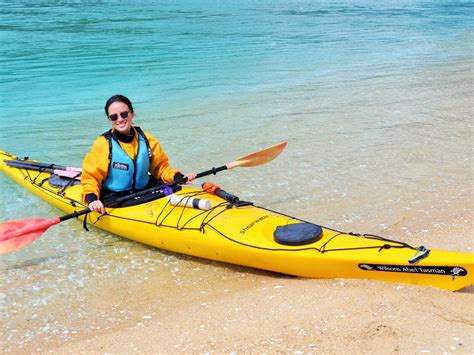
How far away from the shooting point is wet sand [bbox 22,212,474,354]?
3.01 m

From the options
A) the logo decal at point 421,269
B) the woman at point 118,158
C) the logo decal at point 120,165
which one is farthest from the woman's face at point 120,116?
the logo decal at point 421,269

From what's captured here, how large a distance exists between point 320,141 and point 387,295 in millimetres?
4304

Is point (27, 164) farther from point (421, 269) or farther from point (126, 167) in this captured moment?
point (421, 269)

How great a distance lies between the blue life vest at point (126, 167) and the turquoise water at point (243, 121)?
0.53 m

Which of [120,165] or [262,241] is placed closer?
[262,241]

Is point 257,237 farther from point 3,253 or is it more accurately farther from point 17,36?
point 17,36

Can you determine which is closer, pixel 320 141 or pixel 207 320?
pixel 207 320

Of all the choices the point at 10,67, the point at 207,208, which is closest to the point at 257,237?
the point at 207,208

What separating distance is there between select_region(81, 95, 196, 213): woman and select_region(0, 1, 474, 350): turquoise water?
52 cm

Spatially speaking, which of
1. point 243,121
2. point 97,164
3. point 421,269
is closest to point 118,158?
point 97,164

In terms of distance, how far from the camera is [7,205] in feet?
19.7

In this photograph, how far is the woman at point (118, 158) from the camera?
15.0ft

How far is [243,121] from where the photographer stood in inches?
351

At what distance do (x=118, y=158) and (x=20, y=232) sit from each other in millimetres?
992
